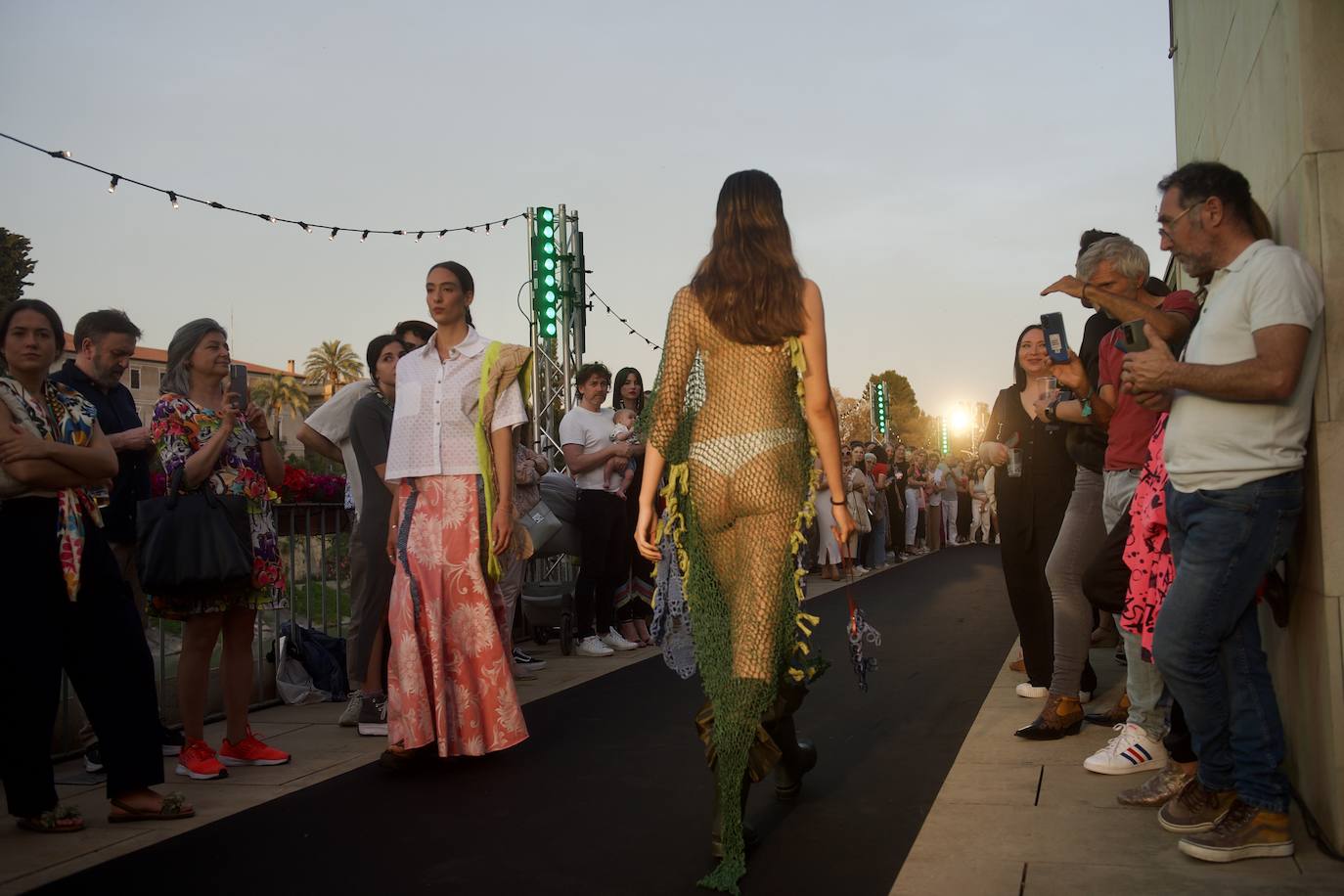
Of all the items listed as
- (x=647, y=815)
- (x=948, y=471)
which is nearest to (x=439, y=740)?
(x=647, y=815)

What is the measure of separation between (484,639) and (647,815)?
1.30m

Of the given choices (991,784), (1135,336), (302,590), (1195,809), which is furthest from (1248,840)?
(302,590)

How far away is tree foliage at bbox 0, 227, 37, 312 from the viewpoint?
1192 inches

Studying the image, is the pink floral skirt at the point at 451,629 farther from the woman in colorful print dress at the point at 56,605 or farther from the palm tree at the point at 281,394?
the palm tree at the point at 281,394

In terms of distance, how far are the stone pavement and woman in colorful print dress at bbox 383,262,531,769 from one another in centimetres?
199

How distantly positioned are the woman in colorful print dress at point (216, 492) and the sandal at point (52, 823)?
737 mm

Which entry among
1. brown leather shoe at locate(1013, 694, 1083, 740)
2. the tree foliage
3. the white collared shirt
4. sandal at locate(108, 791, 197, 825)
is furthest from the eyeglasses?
the tree foliage

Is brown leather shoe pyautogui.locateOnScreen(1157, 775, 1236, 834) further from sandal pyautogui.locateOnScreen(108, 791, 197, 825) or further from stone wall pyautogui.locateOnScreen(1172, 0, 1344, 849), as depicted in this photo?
sandal pyautogui.locateOnScreen(108, 791, 197, 825)

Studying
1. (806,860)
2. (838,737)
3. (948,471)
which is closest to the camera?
(806,860)

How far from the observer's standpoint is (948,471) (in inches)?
1073

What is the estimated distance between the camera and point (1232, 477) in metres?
3.24

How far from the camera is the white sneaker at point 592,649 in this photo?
27.5ft

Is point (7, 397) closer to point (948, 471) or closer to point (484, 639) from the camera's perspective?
point (484, 639)

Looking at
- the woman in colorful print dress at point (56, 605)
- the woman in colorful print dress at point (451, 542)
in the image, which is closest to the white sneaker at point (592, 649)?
the woman in colorful print dress at point (451, 542)
